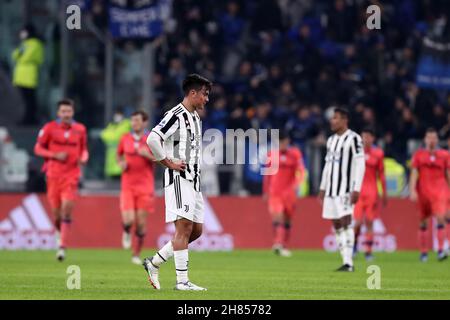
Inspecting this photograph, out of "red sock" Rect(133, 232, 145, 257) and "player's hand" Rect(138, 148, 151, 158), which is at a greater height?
"player's hand" Rect(138, 148, 151, 158)

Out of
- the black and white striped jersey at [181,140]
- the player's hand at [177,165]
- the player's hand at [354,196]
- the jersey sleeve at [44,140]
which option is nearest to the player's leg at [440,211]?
the player's hand at [354,196]

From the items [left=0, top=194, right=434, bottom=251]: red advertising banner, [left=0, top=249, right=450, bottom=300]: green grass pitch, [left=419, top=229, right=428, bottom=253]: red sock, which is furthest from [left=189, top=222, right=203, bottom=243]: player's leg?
[left=0, top=194, right=434, bottom=251]: red advertising banner

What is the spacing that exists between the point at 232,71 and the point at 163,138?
17979mm

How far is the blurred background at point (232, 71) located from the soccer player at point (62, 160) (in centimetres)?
462

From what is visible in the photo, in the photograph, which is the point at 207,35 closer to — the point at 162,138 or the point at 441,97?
the point at 441,97

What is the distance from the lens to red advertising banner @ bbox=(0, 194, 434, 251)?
2691cm

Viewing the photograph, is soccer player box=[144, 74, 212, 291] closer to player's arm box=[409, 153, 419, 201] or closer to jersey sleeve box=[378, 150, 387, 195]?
jersey sleeve box=[378, 150, 387, 195]

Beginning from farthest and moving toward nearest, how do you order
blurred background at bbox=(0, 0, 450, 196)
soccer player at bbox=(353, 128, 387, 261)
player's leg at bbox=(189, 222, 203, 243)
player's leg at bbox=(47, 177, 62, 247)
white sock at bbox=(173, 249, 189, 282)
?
blurred background at bbox=(0, 0, 450, 196), soccer player at bbox=(353, 128, 387, 261), player's leg at bbox=(47, 177, 62, 247), player's leg at bbox=(189, 222, 203, 243), white sock at bbox=(173, 249, 189, 282)

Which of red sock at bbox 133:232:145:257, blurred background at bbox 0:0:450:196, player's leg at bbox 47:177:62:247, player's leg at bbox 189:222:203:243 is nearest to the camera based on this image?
player's leg at bbox 189:222:203:243

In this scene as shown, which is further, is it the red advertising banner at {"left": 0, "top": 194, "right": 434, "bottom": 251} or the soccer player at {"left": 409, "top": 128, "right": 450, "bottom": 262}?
the red advertising banner at {"left": 0, "top": 194, "right": 434, "bottom": 251}

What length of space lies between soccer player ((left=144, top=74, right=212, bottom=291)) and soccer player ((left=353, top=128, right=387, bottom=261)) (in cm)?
1009

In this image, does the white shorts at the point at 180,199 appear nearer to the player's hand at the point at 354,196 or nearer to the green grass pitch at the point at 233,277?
the green grass pitch at the point at 233,277

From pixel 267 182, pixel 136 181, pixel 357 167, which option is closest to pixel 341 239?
pixel 357 167

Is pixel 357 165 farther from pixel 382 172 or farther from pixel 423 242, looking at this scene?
pixel 423 242
